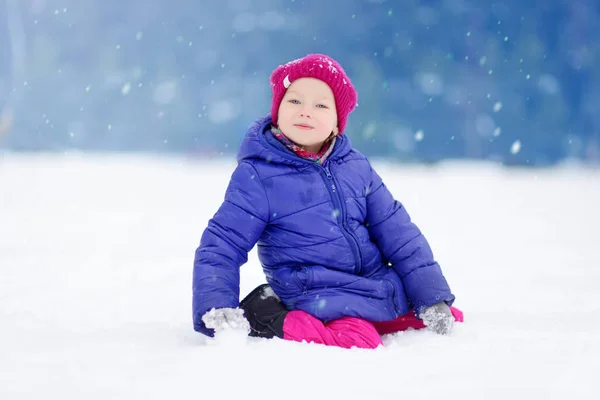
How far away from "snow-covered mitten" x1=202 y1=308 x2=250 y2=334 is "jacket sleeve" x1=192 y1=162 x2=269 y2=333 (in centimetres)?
3

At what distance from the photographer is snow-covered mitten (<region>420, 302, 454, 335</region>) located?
208 centimetres

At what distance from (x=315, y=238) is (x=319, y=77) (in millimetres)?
556

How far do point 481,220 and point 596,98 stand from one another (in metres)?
8.10

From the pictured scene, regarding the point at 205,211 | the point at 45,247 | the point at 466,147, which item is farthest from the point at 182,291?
the point at 466,147

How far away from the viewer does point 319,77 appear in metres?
2.13

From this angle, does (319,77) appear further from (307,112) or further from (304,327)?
(304,327)

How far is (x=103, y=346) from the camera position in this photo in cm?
183

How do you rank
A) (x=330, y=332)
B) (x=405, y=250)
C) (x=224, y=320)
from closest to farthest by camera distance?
(x=224, y=320)
(x=330, y=332)
(x=405, y=250)

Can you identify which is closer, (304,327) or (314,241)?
(304,327)

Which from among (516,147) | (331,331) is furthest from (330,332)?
(516,147)

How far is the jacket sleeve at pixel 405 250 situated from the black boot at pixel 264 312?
0.45 m

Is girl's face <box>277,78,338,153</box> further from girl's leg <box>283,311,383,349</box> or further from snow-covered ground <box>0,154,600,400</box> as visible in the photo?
snow-covered ground <box>0,154,600,400</box>

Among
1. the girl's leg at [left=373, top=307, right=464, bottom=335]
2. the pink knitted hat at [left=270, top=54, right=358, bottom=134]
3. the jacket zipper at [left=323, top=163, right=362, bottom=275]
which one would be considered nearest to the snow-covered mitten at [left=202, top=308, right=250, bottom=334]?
the jacket zipper at [left=323, top=163, right=362, bottom=275]

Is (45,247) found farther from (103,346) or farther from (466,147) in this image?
(466,147)
